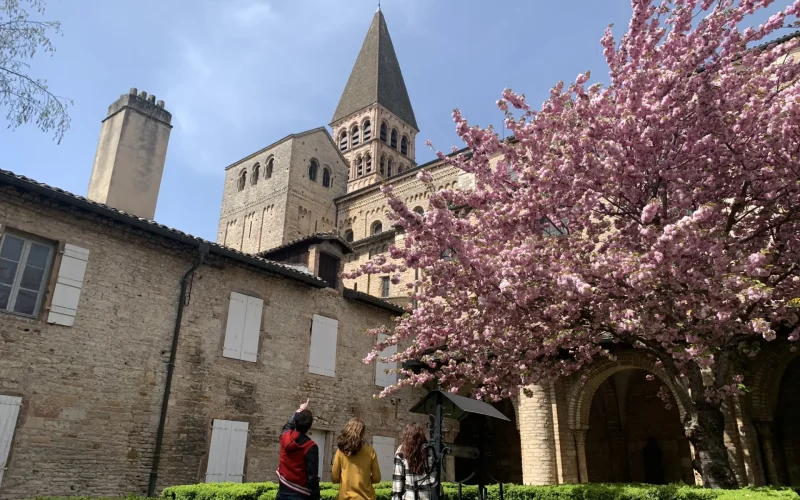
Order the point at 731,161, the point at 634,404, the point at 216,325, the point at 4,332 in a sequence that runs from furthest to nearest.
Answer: the point at 634,404, the point at 216,325, the point at 4,332, the point at 731,161

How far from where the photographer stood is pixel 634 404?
57.9 ft

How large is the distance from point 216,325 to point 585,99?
8.93 m

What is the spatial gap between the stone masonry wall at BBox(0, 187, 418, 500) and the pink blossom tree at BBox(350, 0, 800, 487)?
4.39 m

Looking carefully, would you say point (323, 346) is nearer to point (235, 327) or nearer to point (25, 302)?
point (235, 327)

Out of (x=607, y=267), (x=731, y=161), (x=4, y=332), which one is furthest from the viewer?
(x=4, y=332)

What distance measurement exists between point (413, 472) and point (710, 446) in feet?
17.6

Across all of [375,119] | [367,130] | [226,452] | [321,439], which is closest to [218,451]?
[226,452]

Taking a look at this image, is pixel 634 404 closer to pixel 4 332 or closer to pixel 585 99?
pixel 585 99

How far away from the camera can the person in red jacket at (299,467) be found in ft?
17.4

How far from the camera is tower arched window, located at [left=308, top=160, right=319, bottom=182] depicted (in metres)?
41.4

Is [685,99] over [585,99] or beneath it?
beneath

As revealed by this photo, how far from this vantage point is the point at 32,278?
10203 millimetres

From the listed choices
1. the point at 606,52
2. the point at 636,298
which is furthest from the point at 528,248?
the point at 606,52

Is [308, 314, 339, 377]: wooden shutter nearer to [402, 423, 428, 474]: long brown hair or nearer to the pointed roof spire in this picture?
[402, 423, 428, 474]: long brown hair
